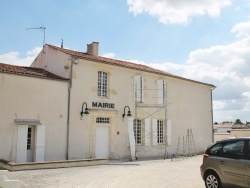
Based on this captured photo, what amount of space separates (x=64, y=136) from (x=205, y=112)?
1310 centimetres

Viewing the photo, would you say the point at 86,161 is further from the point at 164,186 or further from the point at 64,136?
the point at 164,186

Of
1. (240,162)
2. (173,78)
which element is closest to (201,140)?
(173,78)

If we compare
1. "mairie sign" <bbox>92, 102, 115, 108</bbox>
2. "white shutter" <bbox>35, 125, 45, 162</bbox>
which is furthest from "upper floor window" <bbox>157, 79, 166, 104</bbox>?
"white shutter" <bbox>35, 125, 45, 162</bbox>

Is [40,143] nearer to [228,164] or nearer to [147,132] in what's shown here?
[147,132]

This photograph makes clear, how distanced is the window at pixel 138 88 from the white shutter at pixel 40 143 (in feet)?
22.2

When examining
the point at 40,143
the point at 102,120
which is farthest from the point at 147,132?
the point at 40,143

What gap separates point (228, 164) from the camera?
24.7 feet

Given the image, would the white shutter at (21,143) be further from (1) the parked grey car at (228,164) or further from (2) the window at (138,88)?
(1) the parked grey car at (228,164)

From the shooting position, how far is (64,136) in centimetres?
1555

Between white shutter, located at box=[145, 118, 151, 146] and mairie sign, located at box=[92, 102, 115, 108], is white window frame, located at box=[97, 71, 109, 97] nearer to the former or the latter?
mairie sign, located at box=[92, 102, 115, 108]

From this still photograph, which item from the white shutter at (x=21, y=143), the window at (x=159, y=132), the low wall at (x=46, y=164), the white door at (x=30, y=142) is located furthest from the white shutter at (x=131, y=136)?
the white shutter at (x=21, y=143)

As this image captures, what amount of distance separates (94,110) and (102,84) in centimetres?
174

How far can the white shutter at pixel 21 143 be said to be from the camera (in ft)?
45.4

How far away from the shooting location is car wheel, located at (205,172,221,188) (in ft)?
25.7
